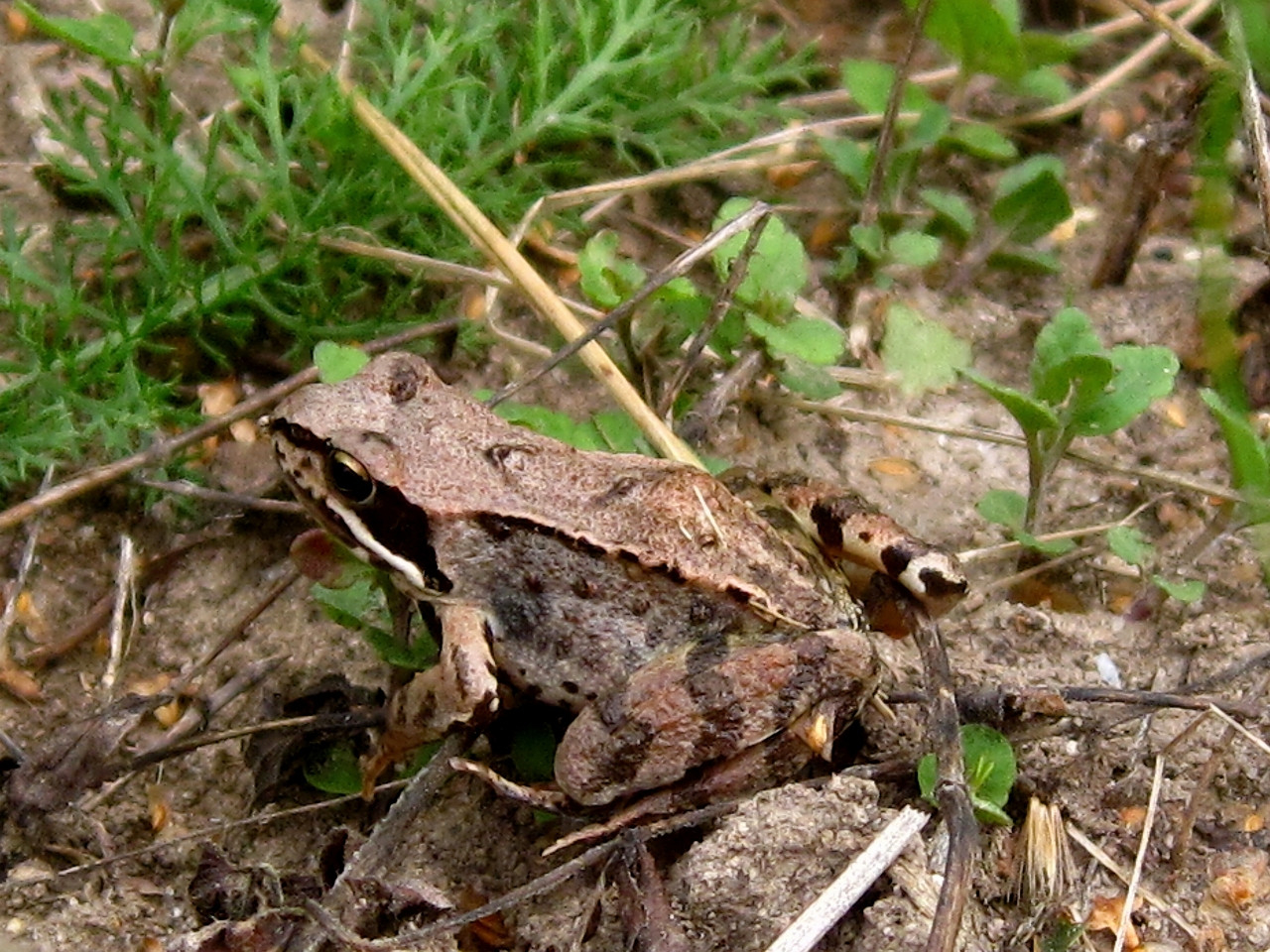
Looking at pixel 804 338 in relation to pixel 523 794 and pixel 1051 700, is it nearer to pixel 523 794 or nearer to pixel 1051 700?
pixel 1051 700

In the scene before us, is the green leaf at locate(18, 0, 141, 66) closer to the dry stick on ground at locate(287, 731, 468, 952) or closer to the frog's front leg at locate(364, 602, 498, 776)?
the frog's front leg at locate(364, 602, 498, 776)

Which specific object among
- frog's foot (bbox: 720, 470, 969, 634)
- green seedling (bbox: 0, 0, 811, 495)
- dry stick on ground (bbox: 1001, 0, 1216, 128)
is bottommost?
frog's foot (bbox: 720, 470, 969, 634)

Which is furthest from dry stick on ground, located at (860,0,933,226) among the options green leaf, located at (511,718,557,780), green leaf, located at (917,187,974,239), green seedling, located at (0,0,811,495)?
green leaf, located at (511,718,557,780)

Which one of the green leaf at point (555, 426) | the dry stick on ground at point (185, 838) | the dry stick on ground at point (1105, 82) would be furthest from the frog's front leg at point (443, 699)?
the dry stick on ground at point (1105, 82)

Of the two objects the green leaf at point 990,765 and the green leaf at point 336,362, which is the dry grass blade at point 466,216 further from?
the green leaf at point 990,765

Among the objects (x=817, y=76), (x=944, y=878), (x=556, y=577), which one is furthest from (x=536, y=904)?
(x=817, y=76)

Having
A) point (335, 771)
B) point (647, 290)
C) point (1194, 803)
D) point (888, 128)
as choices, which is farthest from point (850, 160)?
point (335, 771)

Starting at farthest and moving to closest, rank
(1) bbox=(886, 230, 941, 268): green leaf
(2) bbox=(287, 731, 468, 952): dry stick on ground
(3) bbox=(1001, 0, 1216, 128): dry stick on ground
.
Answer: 1. (3) bbox=(1001, 0, 1216, 128): dry stick on ground
2. (1) bbox=(886, 230, 941, 268): green leaf
3. (2) bbox=(287, 731, 468, 952): dry stick on ground

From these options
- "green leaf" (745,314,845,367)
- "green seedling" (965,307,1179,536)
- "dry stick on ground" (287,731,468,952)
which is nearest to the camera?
"dry stick on ground" (287,731,468,952)
